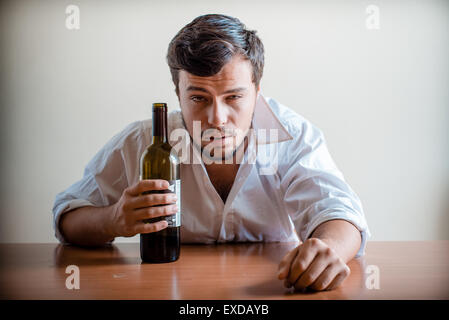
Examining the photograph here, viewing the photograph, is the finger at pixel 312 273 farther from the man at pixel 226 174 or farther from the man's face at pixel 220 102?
the man's face at pixel 220 102

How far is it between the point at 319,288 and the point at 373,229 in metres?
Result: 1.36

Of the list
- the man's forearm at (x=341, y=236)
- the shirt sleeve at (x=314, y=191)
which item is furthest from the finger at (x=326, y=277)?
the shirt sleeve at (x=314, y=191)

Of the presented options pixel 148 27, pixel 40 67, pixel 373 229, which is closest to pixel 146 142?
pixel 148 27

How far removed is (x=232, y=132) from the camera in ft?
3.22

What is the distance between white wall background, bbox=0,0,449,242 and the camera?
175 centimetres

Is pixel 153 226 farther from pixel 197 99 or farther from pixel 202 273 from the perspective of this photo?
pixel 197 99

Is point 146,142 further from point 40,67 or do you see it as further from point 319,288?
point 40,67

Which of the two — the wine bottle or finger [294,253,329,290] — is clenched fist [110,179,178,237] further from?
finger [294,253,329,290]

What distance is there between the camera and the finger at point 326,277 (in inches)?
24.7

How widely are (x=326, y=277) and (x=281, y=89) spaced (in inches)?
51.8

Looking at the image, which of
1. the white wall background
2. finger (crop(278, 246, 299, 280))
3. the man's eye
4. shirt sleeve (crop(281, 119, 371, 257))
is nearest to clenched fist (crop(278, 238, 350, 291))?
finger (crop(278, 246, 299, 280))

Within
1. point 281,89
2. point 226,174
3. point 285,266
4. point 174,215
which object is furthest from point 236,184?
point 281,89

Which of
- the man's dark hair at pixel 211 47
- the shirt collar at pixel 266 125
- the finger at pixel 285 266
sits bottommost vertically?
the finger at pixel 285 266

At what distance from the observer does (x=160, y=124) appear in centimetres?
76
